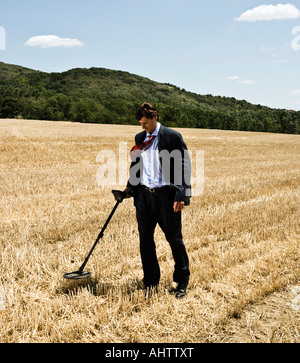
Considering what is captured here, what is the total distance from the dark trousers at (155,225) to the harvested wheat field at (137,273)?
247 mm

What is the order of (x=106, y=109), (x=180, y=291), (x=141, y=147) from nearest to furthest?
1. (x=141, y=147)
2. (x=180, y=291)
3. (x=106, y=109)

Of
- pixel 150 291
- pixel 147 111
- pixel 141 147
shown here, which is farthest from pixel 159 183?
pixel 150 291

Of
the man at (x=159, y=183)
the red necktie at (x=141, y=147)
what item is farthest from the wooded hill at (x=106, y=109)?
the man at (x=159, y=183)

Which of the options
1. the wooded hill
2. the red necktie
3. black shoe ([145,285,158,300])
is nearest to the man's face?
the red necktie

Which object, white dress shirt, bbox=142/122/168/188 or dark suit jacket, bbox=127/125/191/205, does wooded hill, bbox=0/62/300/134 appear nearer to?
white dress shirt, bbox=142/122/168/188

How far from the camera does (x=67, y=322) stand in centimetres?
359

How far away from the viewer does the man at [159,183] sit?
12.9 ft

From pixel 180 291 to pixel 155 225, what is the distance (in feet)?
2.80

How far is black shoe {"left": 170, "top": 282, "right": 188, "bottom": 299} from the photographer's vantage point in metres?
4.16

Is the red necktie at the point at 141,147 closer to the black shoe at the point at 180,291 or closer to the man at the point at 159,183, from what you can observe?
the man at the point at 159,183

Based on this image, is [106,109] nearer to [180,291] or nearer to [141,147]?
[141,147]

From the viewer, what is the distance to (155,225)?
13.7 feet
